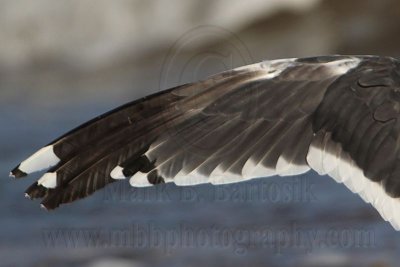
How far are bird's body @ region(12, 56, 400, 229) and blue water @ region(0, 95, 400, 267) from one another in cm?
207

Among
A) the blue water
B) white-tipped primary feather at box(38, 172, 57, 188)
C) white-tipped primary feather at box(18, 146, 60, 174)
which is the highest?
white-tipped primary feather at box(18, 146, 60, 174)

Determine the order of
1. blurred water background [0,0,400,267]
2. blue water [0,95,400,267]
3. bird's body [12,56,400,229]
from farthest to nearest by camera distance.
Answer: blurred water background [0,0,400,267], blue water [0,95,400,267], bird's body [12,56,400,229]

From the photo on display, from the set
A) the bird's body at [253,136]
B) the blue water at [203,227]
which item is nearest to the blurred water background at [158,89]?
the blue water at [203,227]

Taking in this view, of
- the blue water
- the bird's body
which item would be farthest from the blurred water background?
the bird's body

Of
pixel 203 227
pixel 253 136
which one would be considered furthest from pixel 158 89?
pixel 253 136

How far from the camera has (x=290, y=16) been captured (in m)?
9.34

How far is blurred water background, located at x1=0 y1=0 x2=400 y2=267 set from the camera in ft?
21.1

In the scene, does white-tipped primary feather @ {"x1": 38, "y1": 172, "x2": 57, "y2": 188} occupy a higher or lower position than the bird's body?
lower

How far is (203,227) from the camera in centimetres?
675

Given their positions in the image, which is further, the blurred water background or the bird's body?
the blurred water background

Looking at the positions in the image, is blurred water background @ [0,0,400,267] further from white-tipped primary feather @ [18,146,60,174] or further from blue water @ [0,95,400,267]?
white-tipped primary feather @ [18,146,60,174]

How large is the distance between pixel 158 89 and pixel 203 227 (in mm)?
2097

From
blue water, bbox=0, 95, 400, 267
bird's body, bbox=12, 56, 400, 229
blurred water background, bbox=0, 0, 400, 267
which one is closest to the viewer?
bird's body, bbox=12, 56, 400, 229

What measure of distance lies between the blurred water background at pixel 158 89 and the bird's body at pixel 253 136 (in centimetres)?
207
